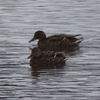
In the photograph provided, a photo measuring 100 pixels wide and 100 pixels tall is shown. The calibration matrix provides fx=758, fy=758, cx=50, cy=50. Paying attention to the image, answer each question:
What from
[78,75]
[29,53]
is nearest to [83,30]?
[29,53]

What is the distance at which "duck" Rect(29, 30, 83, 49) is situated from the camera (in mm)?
18188

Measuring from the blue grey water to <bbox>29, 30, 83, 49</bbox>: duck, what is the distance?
0.22 m

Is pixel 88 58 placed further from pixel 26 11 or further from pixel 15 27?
pixel 26 11

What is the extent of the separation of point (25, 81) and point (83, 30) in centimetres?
541

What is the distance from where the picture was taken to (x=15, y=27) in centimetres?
2011

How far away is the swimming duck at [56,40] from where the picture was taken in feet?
59.7

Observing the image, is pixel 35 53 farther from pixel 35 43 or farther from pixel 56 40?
pixel 35 43

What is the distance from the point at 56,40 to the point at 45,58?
212 centimetres

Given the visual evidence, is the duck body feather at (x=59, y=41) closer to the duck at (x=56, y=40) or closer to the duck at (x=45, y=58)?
the duck at (x=56, y=40)

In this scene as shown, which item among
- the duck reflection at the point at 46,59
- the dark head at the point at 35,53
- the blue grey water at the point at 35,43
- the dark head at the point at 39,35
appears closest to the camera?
the blue grey water at the point at 35,43

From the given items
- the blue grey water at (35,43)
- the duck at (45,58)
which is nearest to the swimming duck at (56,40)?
the blue grey water at (35,43)

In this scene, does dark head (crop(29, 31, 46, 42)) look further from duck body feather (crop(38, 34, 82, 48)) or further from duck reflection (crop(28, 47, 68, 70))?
duck reflection (crop(28, 47, 68, 70))

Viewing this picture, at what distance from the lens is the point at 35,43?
18.8 metres

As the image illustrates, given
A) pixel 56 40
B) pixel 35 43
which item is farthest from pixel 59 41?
pixel 35 43
